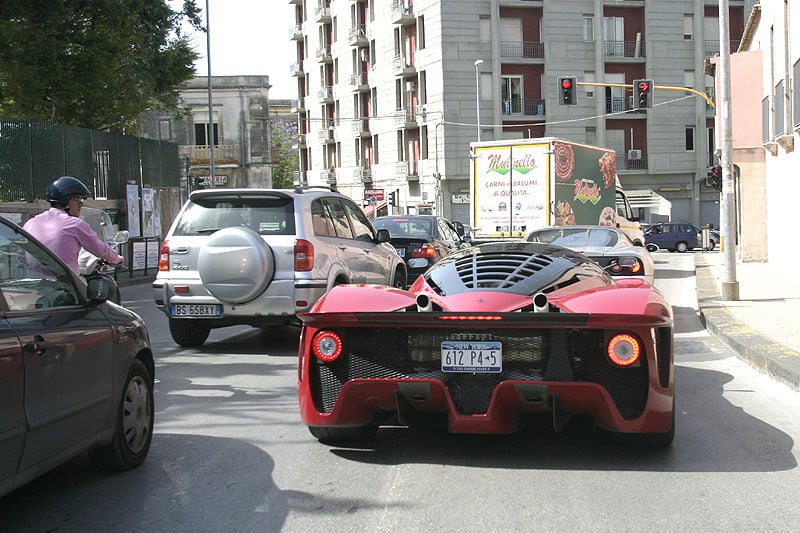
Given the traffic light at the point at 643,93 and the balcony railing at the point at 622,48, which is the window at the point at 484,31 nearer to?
the balcony railing at the point at 622,48

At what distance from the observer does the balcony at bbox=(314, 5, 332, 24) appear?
236 ft

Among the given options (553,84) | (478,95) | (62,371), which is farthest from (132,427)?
(553,84)

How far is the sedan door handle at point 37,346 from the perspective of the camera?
433 cm

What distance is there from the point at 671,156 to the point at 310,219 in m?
51.4

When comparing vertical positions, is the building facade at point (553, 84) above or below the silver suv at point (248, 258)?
above

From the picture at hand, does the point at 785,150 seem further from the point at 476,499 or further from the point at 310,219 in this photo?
the point at 476,499

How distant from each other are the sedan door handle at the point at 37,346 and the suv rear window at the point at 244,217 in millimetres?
6080

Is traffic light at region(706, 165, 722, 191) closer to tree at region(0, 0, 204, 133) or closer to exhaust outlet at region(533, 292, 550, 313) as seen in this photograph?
tree at region(0, 0, 204, 133)

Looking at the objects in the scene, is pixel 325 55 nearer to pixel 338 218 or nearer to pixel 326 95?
pixel 326 95

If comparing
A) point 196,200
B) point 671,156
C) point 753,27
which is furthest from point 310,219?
point 671,156

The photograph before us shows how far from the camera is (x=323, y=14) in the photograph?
2842 inches

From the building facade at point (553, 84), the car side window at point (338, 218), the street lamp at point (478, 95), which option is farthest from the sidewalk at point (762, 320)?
the building facade at point (553, 84)

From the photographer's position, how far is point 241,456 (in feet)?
20.1

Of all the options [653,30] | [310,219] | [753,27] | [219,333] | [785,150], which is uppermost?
[653,30]
